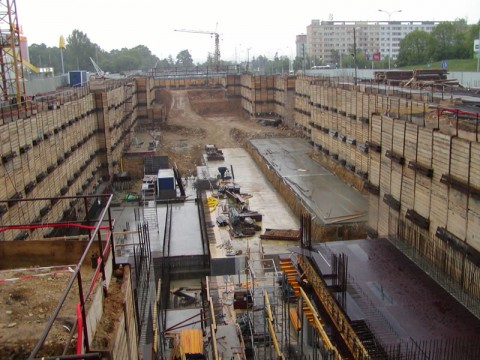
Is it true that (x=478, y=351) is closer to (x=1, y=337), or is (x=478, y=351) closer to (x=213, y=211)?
(x=1, y=337)

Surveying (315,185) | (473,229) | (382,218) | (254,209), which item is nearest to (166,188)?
(254,209)

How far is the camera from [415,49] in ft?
264

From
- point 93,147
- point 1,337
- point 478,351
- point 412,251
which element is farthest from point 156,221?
point 1,337

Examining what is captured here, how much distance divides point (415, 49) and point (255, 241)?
221ft

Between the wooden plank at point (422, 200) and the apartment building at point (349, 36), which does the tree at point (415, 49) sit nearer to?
the wooden plank at point (422, 200)

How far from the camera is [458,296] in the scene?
1304 cm

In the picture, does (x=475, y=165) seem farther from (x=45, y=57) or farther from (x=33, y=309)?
(x=45, y=57)

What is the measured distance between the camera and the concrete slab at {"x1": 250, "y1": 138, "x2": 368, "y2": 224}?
23000 millimetres

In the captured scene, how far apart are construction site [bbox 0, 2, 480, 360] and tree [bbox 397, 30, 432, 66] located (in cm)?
4318

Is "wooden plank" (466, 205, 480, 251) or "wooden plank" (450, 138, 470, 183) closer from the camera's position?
"wooden plank" (466, 205, 480, 251)

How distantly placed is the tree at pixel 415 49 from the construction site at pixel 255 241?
4318 cm

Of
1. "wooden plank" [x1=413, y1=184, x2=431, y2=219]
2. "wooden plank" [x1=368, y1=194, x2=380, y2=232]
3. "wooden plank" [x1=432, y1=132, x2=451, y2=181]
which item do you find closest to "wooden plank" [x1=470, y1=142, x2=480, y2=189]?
"wooden plank" [x1=432, y1=132, x2=451, y2=181]

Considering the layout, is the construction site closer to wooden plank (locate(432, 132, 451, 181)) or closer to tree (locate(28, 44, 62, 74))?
wooden plank (locate(432, 132, 451, 181))

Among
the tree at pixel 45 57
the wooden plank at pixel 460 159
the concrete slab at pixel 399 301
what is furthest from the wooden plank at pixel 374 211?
the tree at pixel 45 57
